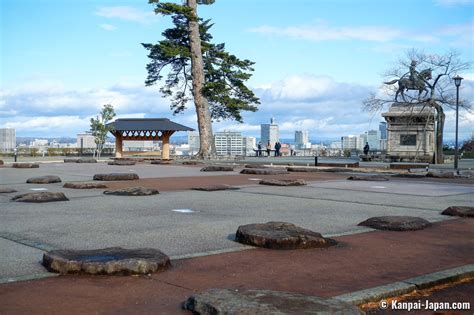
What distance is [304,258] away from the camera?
6.33m

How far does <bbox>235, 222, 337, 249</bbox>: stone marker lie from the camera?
22.3 feet

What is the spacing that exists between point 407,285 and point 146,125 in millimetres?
41195

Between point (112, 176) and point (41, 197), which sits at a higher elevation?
point (112, 176)

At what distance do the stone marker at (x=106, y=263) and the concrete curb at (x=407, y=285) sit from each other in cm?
186

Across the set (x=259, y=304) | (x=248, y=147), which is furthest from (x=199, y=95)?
(x=248, y=147)

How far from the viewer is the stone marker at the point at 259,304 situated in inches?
157

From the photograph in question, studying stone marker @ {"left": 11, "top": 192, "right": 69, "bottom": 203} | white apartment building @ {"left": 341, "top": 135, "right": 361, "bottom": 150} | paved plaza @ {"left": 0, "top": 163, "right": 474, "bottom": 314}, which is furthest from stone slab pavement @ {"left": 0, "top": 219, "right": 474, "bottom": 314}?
white apartment building @ {"left": 341, "top": 135, "right": 361, "bottom": 150}

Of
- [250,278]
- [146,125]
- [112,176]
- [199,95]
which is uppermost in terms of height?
[199,95]

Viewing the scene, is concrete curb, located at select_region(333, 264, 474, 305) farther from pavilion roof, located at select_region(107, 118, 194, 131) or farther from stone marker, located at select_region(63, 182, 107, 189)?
pavilion roof, located at select_region(107, 118, 194, 131)

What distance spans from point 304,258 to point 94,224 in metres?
3.90

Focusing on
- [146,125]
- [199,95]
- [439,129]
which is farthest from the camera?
[146,125]

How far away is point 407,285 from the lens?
16.8ft

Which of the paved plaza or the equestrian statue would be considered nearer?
the paved plaza

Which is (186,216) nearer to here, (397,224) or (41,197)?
(397,224)
